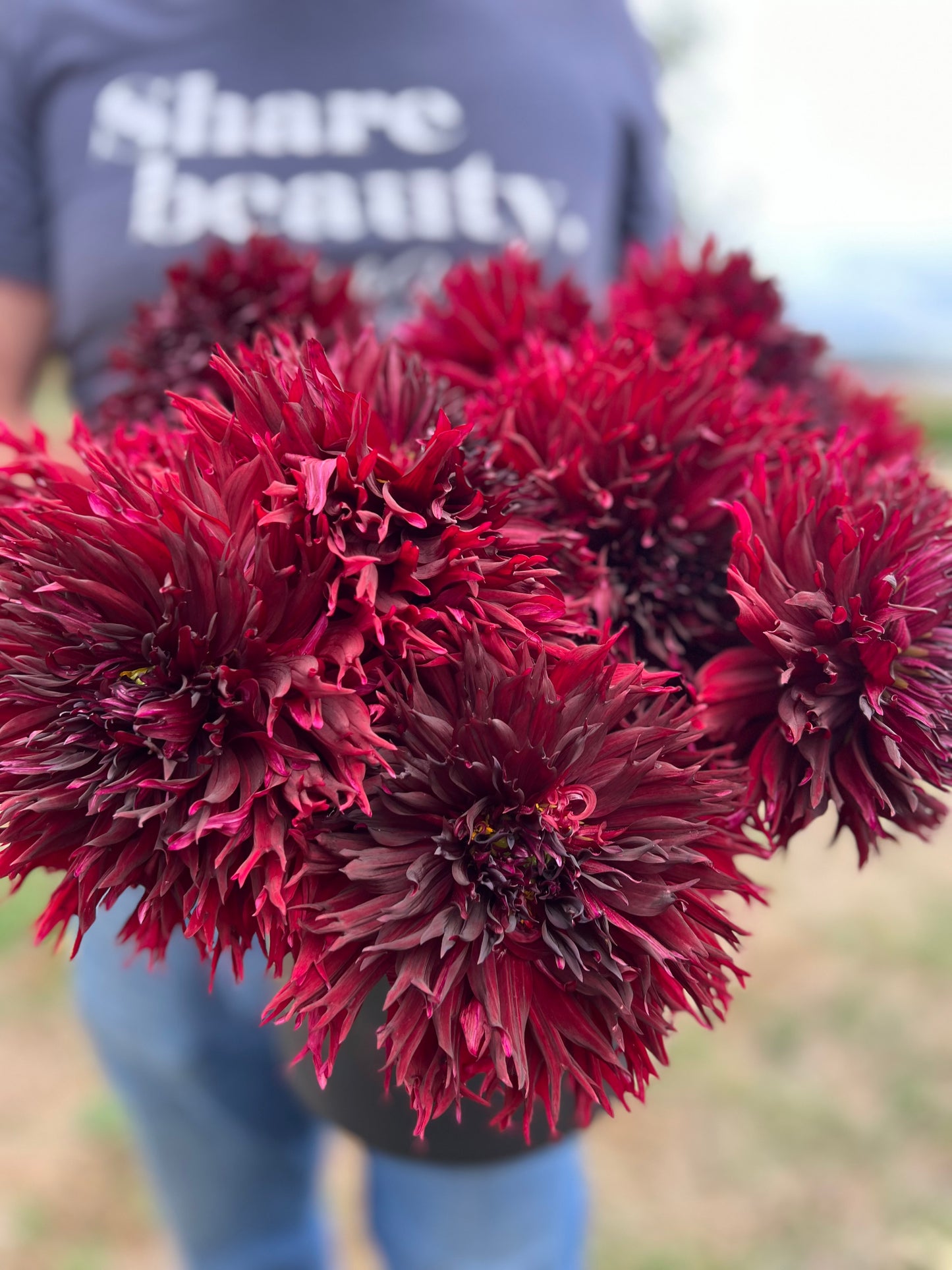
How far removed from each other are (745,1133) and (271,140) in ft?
3.77

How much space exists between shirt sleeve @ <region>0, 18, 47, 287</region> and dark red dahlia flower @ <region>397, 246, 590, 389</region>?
16.3 inches

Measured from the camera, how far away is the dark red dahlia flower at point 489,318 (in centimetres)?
41

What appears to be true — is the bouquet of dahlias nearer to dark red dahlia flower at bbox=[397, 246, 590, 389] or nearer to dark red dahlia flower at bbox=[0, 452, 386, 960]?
dark red dahlia flower at bbox=[0, 452, 386, 960]

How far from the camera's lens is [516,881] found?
0.81 ft

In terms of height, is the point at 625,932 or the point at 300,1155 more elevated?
the point at 625,932

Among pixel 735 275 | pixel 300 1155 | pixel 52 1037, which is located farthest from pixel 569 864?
pixel 52 1037

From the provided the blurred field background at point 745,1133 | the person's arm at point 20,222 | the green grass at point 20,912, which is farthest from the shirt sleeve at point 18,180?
the green grass at point 20,912

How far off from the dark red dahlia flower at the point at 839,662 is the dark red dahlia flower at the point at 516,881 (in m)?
0.02

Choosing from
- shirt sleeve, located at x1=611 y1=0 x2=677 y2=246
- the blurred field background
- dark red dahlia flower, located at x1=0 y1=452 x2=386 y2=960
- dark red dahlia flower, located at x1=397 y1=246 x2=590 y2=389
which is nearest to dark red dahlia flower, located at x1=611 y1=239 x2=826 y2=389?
dark red dahlia flower, located at x1=397 y1=246 x2=590 y2=389

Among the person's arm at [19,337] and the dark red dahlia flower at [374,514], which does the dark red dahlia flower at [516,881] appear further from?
the person's arm at [19,337]

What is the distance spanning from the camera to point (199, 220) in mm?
641

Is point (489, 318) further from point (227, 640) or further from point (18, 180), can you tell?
point (18, 180)

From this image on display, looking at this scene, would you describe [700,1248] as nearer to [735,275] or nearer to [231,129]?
[735,275]

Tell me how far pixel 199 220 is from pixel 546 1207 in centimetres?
70
